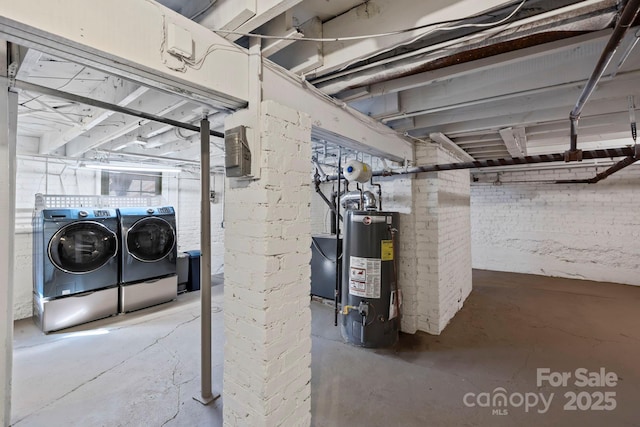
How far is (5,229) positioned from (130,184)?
364 centimetres

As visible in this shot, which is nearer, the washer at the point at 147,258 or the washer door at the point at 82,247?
the washer door at the point at 82,247

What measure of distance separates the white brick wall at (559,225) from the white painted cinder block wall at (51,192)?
18.8 feet

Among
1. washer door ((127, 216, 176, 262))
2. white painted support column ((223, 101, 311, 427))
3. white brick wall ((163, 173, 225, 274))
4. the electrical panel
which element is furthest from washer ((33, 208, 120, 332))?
the electrical panel

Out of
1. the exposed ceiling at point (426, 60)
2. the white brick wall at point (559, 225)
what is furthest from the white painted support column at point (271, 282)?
the white brick wall at point (559, 225)

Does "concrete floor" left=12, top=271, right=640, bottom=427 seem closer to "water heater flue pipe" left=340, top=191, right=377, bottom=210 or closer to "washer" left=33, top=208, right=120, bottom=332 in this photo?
A: "washer" left=33, top=208, right=120, bottom=332

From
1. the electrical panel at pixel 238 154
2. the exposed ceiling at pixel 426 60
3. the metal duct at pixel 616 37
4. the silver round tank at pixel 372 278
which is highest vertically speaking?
the exposed ceiling at pixel 426 60

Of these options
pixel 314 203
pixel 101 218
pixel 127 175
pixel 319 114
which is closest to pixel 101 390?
pixel 101 218

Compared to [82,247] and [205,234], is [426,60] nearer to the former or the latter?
[205,234]

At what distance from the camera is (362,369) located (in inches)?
89.8

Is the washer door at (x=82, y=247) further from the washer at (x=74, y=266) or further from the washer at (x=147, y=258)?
the washer at (x=147, y=258)

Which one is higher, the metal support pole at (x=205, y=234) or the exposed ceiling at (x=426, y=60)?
the exposed ceiling at (x=426, y=60)

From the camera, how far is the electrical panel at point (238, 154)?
1256mm

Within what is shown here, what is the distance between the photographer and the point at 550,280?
502 centimetres

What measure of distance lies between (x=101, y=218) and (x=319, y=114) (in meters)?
3.01
